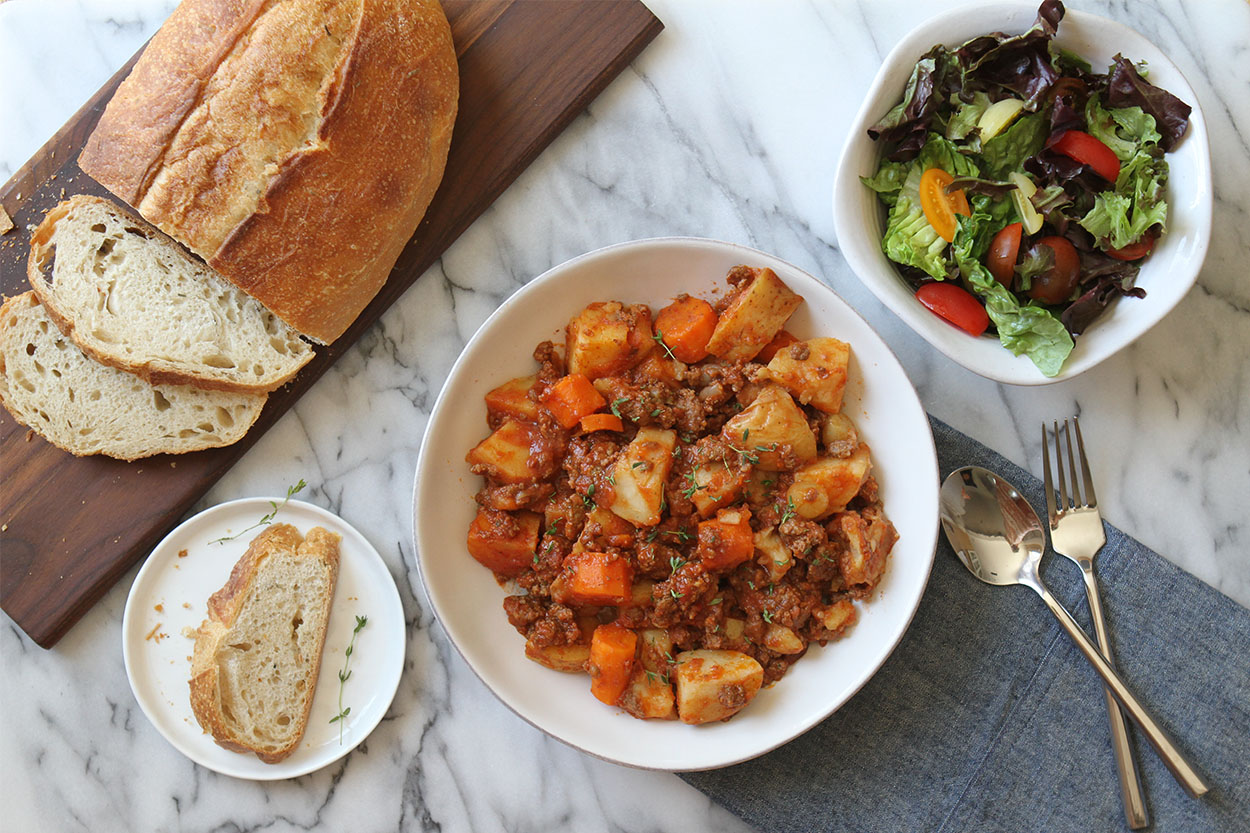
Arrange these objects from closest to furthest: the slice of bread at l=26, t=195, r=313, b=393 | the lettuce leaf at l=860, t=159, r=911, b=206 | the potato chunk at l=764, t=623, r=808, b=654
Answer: the potato chunk at l=764, t=623, r=808, b=654
the lettuce leaf at l=860, t=159, r=911, b=206
the slice of bread at l=26, t=195, r=313, b=393

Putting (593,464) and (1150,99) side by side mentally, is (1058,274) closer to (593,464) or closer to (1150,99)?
(1150,99)

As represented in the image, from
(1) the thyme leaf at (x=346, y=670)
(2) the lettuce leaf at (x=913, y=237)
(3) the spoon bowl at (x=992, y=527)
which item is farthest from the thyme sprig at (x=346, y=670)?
(2) the lettuce leaf at (x=913, y=237)

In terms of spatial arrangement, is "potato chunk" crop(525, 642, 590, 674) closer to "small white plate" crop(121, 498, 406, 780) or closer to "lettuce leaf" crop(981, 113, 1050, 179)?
"small white plate" crop(121, 498, 406, 780)

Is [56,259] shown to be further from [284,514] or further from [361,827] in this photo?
[361,827]

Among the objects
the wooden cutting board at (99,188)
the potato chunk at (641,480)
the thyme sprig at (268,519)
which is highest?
the wooden cutting board at (99,188)

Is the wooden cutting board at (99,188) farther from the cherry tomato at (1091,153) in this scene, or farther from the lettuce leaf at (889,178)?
the cherry tomato at (1091,153)

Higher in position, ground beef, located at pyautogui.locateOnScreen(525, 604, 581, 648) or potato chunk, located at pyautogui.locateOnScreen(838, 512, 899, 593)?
ground beef, located at pyautogui.locateOnScreen(525, 604, 581, 648)

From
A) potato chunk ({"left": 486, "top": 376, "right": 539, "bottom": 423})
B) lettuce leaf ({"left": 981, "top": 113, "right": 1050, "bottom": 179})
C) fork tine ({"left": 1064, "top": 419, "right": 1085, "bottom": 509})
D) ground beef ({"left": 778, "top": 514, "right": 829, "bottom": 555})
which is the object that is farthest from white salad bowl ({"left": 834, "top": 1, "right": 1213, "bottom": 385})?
potato chunk ({"left": 486, "top": 376, "right": 539, "bottom": 423})
